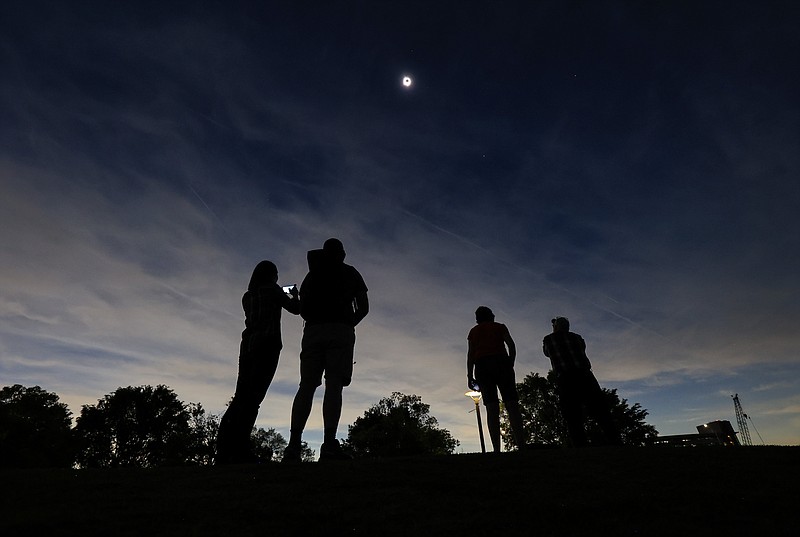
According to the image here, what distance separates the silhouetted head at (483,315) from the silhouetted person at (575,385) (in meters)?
1.55

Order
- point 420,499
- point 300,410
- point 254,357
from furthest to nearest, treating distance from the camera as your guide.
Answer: point 254,357
point 300,410
point 420,499

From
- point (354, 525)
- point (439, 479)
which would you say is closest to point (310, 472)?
point (439, 479)

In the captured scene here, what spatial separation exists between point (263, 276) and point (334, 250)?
1.07 metres

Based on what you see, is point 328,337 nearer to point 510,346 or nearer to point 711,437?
point 510,346

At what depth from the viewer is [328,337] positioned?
16.9 ft

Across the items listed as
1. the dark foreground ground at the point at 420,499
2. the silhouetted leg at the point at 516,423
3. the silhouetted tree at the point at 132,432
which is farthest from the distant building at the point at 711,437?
the silhouetted tree at the point at 132,432

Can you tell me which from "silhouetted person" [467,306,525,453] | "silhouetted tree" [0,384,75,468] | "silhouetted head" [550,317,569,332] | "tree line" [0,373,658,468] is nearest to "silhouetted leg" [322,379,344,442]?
"silhouetted person" [467,306,525,453]

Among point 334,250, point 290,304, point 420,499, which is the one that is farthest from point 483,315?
point 420,499

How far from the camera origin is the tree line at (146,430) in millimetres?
39188

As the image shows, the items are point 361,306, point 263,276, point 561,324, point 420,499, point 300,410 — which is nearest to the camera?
point 420,499

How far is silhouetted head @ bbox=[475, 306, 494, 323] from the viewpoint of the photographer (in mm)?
7680

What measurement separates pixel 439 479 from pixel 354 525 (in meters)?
1.30

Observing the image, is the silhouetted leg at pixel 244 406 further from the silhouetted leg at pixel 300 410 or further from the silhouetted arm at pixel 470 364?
the silhouetted arm at pixel 470 364

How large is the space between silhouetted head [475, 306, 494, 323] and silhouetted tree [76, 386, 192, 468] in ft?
160
